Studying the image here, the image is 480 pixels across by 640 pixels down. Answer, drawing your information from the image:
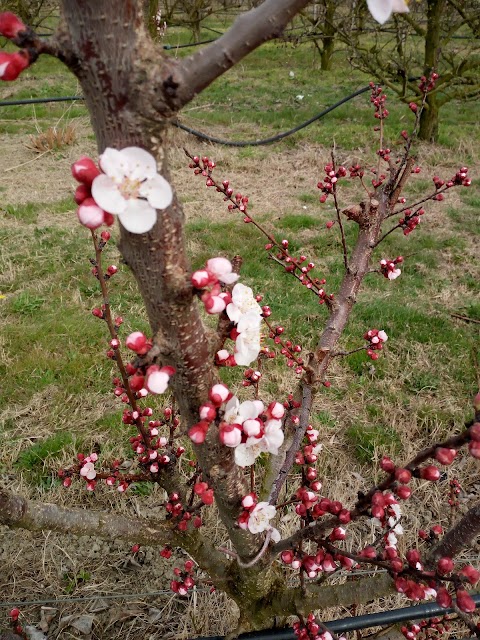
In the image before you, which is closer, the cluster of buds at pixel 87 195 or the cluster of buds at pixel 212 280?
the cluster of buds at pixel 87 195

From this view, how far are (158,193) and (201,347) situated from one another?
323 mm

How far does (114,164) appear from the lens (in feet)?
2.13

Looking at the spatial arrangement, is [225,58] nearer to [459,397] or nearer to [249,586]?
[249,586]

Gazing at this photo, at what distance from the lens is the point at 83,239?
5.39 meters

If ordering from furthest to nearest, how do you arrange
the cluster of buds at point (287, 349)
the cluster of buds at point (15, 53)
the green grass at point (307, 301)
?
the green grass at point (307, 301)
the cluster of buds at point (287, 349)
the cluster of buds at point (15, 53)

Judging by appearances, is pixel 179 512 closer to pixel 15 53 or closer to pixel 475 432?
pixel 475 432

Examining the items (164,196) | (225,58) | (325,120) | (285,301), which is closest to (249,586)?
(164,196)

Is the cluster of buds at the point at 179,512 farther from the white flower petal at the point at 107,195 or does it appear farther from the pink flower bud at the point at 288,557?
the white flower petal at the point at 107,195

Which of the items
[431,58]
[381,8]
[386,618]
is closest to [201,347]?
[381,8]

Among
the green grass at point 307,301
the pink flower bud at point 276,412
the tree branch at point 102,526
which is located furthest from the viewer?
the green grass at point 307,301

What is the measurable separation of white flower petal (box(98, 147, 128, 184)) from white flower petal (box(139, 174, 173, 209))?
0.13 ft

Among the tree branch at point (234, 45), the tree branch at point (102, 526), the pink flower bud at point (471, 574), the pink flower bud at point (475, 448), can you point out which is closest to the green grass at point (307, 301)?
the tree branch at point (102, 526)

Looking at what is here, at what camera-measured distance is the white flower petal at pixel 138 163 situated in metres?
0.66

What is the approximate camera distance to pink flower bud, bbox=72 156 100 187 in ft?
2.19
